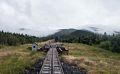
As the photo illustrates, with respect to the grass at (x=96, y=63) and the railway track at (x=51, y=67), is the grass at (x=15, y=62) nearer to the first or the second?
the railway track at (x=51, y=67)

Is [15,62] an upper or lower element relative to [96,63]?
upper

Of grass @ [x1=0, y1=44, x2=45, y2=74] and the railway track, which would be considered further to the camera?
the railway track

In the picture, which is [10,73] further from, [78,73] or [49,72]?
[78,73]

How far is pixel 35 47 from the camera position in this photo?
82.4 m

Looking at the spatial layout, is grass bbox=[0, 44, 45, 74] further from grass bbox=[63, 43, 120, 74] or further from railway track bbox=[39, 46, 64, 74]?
grass bbox=[63, 43, 120, 74]

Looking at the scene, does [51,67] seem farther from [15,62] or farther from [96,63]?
[96,63]

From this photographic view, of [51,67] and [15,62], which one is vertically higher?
[15,62]

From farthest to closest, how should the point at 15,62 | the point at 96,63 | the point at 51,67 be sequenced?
the point at 96,63, the point at 15,62, the point at 51,67

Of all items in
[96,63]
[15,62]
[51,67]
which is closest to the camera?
[51,67]

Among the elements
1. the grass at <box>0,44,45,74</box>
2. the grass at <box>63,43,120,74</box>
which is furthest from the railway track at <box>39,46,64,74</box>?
the grass at <box>63,43,120,74</box>

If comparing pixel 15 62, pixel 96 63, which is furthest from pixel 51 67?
pixel 96 63

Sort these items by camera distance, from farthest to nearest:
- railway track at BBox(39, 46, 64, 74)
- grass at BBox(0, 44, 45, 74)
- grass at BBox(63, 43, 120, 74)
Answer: grass at BBox(63, 43, 120, 74) < railway track at BBox(39, 46, 64, 74) < grass at BBox(0, 44, 45, 74)

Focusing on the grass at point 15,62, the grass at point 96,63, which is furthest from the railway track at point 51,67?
the grass at point 96,63

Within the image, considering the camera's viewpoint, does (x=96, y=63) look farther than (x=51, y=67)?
Yes
